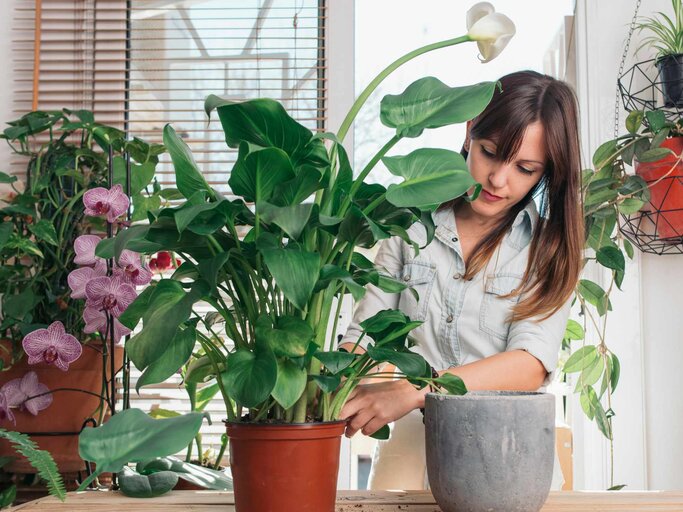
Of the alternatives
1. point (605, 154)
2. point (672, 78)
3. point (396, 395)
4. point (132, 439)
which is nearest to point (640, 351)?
point (605, 154)

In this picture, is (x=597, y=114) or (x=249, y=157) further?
(x=597, y=114)

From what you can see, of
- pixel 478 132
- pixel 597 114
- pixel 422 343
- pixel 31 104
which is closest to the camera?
pixel 478 132

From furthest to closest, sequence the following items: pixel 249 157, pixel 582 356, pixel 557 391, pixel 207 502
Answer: pixel 557 391
pixel 582 356
pixel 207 502
pixel 249 157

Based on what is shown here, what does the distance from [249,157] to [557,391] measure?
2337 millimetres

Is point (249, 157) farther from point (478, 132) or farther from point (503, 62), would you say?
point (503, 62)

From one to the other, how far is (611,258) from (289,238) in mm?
1323

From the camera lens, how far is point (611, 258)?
1856 mm

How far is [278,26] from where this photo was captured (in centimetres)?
246

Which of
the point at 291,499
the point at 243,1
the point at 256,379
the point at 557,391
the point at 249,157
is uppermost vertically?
the point at 243,1

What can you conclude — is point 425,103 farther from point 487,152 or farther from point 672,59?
point 672,59

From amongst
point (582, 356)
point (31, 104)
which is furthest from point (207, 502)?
point (31, 104)

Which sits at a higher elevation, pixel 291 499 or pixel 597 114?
pixel 597 114

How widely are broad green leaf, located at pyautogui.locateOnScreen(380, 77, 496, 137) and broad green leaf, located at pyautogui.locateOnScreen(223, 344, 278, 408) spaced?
9.9 inches

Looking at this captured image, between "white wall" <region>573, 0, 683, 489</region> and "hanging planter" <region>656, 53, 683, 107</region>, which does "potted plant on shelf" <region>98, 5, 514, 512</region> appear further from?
"white wall" <region>573, 0, 683, 489</region>
